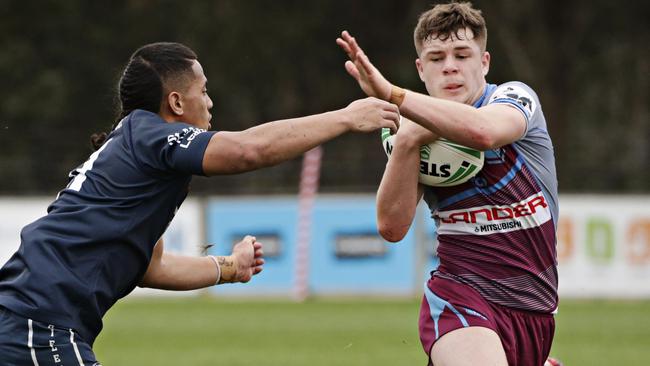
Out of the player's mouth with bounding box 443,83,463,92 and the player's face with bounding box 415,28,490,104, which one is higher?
the player's face with bounding box 415,28,490,104

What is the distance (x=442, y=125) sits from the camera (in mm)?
5059

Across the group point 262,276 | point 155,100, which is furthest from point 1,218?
point 155,100

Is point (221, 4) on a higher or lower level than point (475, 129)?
higher

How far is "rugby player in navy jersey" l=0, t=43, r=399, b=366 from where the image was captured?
4.89 metres

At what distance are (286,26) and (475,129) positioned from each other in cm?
3227

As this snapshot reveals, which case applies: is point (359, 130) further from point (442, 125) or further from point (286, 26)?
point (286, 26)

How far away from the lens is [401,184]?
5734mm

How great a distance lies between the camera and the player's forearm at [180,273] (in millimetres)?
5797

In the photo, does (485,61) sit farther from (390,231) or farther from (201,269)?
(201,269)

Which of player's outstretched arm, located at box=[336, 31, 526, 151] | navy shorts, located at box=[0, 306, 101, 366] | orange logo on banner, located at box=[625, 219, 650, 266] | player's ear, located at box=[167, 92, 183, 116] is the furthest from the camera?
orange logo on banner, located at box=[625, 219, 650, 266]

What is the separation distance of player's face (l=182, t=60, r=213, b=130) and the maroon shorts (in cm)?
138

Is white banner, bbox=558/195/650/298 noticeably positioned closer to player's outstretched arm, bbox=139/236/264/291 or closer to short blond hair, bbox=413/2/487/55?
player's outstretched arm, bbox=139/236/264/291

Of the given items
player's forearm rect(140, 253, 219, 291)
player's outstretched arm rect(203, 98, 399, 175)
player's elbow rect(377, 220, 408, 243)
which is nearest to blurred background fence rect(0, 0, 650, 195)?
player's elbow rect(377, 220, 408, 243)

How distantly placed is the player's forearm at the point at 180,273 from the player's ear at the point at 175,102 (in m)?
0.86
